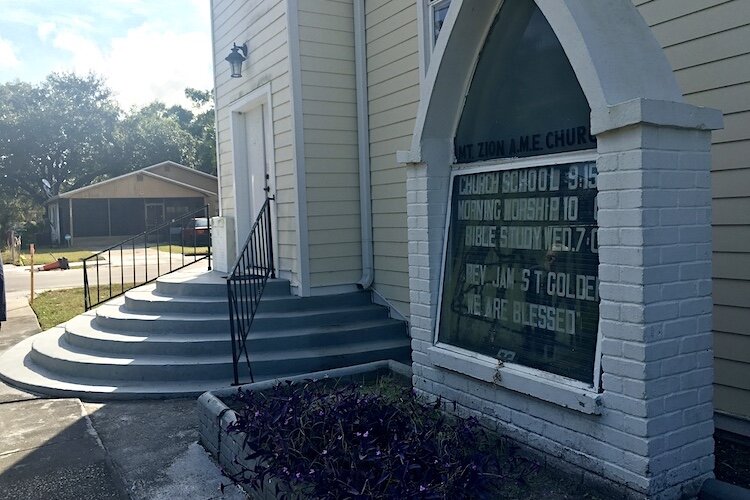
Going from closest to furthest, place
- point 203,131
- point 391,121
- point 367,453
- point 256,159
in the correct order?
1. point 367,453
2. point 391,121
3. point 256,159
4. point 203,131

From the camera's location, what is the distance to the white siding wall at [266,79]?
22.4 ft

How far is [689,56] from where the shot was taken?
3.87 m

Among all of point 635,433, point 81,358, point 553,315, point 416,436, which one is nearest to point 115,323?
point 81,358

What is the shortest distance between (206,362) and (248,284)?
0.99 metres

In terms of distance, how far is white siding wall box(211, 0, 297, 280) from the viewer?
6.82m

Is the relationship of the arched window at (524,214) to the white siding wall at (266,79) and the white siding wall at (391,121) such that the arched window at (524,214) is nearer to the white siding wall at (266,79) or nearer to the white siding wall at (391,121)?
the white siding wall at (391,121)

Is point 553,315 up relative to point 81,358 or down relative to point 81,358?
up

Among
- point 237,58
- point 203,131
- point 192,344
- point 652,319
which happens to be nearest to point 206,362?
point 192,344

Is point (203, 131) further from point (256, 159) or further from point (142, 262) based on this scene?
point (256, 159)

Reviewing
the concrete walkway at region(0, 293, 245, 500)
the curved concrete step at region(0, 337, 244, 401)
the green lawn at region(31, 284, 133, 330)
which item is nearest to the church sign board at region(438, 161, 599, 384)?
the concrete walkway at region(0, 293, 245, 500)

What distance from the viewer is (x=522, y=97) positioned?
3260mm

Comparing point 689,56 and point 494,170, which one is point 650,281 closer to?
point 494,170

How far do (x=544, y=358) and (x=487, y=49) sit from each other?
1.69 m

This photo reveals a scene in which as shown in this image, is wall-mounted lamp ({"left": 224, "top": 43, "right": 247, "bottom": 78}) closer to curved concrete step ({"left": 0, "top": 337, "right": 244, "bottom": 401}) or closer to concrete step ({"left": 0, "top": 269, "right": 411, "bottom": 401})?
concrete step ({"left": 0, "top": 269, "right": 411, "bottom": 401})
